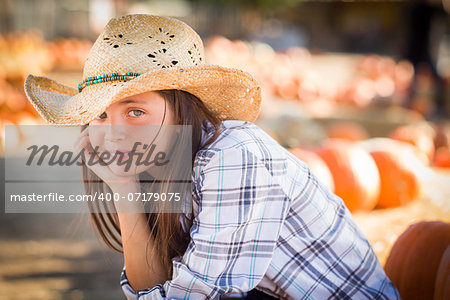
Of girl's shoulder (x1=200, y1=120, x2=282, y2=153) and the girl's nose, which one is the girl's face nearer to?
the girl's nose

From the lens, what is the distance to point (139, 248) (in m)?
1.38

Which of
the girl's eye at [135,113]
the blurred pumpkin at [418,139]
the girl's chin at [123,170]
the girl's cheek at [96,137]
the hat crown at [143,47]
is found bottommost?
the blurred pumpkin at [418,139]

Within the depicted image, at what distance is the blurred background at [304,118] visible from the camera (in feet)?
8.41


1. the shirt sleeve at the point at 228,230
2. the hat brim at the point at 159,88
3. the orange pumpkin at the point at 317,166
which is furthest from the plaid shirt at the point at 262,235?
the orange pumpkin at the point at 317,166

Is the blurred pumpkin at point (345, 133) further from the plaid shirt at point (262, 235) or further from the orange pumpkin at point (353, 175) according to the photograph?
the plaid shirt at point (262, 235)

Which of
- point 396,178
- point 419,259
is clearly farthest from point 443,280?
point 396,178

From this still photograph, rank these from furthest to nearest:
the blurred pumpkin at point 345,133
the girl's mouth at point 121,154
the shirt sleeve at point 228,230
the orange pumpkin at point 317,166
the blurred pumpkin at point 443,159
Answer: the blurred pumpkin at point 345,133, the blurred pumpkin at point 443,159, the orange pumpkin at point 317,166, the girl's mouth at point 121,154, the shirt sleeve at point 228,230

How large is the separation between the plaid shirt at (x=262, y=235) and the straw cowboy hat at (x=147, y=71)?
13cm

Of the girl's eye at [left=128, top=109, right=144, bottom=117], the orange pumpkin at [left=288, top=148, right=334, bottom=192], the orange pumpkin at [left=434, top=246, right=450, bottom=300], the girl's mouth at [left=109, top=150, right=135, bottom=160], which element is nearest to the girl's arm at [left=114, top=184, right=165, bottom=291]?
the girl's mouth at [left=109, top=150, right=135, bottom=160]

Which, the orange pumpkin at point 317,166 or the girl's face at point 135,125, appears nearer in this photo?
the girl's face at point 135,125

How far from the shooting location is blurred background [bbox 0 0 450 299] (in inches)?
101

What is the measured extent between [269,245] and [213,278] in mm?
181

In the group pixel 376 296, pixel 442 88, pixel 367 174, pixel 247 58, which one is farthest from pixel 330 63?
pixel 376 296

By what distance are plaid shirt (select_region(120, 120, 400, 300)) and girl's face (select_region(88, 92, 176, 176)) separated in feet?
0.45
